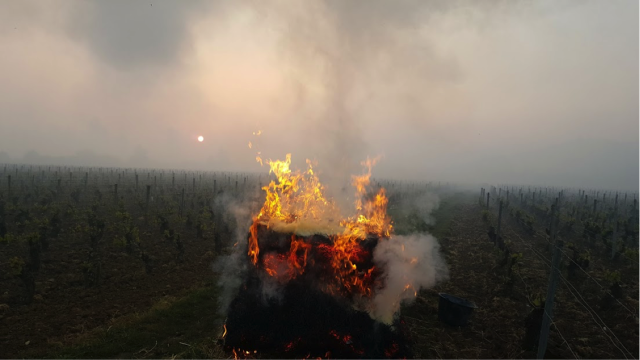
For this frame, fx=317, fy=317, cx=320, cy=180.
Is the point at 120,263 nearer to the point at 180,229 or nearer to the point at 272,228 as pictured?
the point at 180,229

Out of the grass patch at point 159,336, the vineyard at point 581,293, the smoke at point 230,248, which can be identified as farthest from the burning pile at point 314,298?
the vineyard at point 581,293

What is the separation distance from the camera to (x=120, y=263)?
15594 millimetres

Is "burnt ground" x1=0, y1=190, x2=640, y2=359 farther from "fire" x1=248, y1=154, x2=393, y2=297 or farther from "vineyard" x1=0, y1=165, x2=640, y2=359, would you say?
"fire" x1=248, y1=154, x2=393, y2=297

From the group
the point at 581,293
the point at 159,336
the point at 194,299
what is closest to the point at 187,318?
the point at 159,336

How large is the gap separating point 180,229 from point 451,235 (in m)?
21.3

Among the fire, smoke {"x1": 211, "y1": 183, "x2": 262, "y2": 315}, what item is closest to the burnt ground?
smoke {"x1": 211, "y1": 183, "x2": 262, "y2": 315}

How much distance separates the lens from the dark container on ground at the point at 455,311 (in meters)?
11.1

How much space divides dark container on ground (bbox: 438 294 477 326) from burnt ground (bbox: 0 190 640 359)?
26cm

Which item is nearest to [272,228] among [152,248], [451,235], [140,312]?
[140,312]

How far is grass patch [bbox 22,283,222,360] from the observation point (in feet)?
28.7

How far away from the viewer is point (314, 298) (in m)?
9.30

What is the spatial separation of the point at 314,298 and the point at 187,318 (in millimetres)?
5081

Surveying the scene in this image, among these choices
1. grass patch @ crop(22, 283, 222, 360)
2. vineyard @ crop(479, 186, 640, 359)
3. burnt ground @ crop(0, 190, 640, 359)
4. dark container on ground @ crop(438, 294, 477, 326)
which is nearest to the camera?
grass patch @ crop(22, 283, 222, 360)

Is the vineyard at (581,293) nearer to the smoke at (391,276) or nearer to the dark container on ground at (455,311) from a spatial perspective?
the dark container on ground at (455,311)
